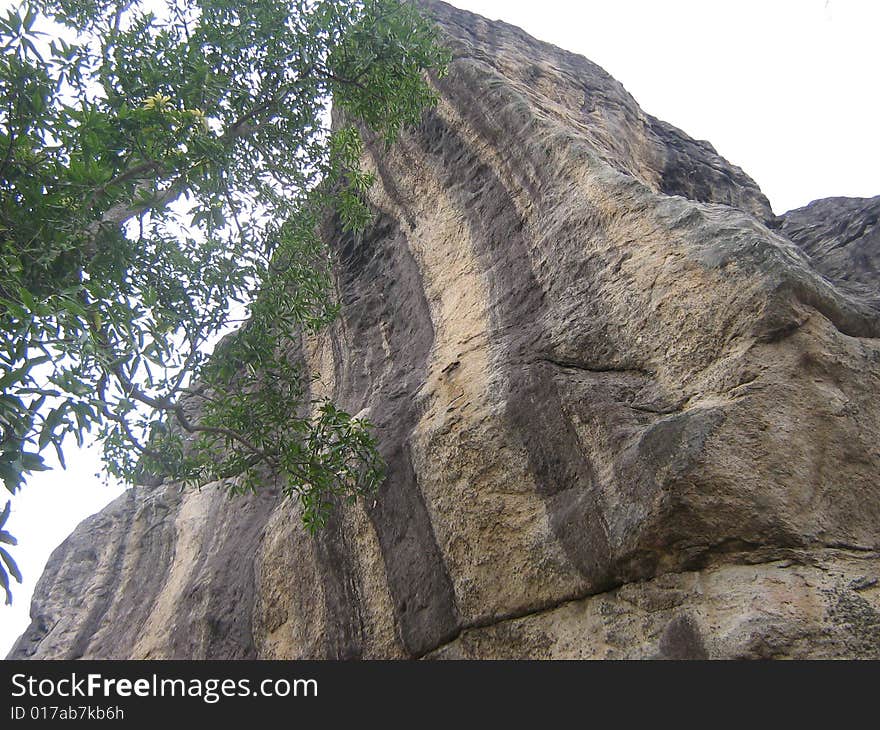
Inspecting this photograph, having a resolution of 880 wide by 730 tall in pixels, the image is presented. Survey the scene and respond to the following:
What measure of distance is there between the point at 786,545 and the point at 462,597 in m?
3.04

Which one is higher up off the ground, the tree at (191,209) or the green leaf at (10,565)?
the tree at (191,209)

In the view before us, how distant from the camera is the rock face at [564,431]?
559 centimetres

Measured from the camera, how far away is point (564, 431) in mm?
6949

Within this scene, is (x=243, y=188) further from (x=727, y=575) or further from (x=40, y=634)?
(x=40, y=634)

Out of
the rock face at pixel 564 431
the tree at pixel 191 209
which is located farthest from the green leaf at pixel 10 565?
the rock face at pixel 564 431

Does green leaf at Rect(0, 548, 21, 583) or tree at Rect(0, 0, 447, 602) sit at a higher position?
tree at Rect(0, 0, 447, 602)

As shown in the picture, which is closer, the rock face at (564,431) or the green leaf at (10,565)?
the green leaf at (10,565)

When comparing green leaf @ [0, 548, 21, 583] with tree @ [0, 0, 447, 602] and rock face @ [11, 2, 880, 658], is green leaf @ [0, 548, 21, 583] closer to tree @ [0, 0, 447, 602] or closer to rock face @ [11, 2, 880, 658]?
tree @ [0, 0, 447, 602]

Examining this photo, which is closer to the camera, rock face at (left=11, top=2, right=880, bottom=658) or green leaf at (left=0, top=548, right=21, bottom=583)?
green leaf at (left=0, top=548, right=21, bottom=583)

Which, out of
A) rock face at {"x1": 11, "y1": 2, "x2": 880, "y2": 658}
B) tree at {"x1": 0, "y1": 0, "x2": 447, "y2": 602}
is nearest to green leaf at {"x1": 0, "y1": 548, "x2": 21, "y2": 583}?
tree at {"x1": 0, "y1": 0, "x2": 447, "y2": 602}

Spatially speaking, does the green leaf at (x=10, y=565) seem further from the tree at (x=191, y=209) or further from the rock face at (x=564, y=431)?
the rock face at (x=564, y=431)

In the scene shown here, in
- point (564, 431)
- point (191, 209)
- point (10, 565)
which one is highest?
point (191, 209)

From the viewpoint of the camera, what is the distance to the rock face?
5586 millimetres

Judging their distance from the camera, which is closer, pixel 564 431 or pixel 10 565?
pixel 10 565
